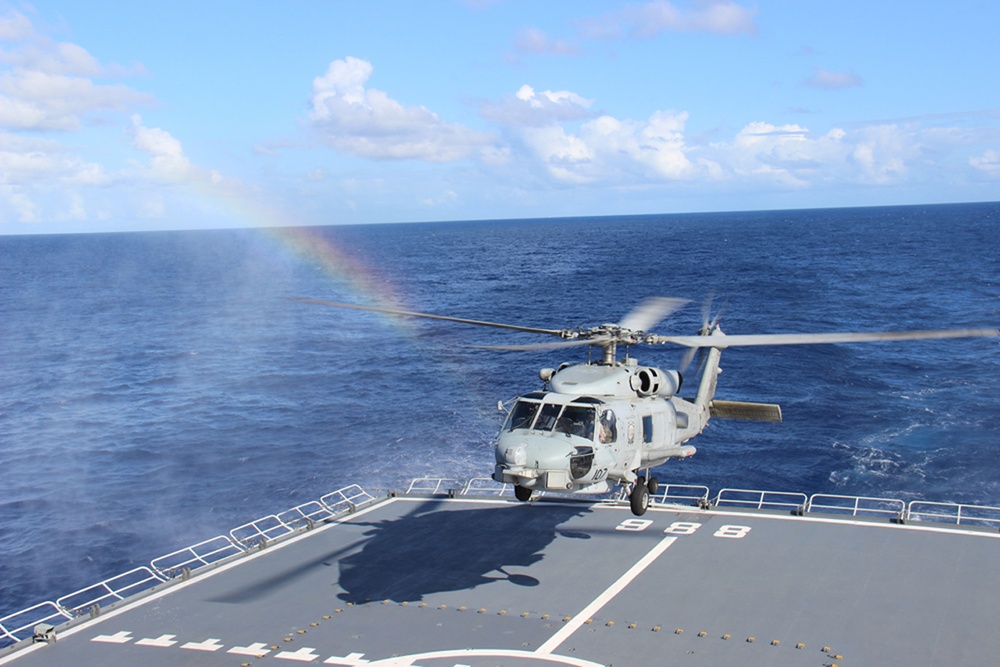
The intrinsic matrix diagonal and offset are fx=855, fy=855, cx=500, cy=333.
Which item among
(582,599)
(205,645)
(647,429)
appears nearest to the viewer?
(205,645)

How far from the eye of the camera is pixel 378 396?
5794 cm

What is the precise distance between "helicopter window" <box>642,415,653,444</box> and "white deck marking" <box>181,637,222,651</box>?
10.6 metres

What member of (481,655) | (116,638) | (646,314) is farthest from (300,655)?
(646,314)

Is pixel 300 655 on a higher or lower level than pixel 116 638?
higher

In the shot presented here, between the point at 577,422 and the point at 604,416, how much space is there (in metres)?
0.68

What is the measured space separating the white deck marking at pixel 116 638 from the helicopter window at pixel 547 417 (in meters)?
10.2

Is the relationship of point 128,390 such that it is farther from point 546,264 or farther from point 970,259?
point 970,259

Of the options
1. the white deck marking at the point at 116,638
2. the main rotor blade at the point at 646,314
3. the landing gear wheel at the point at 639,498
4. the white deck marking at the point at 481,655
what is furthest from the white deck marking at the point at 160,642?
the main rotor blade at the point at 646,314

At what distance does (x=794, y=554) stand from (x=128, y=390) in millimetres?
51894

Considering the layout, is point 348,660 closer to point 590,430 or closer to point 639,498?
point 590,430

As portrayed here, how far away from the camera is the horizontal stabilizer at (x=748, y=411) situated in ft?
77.2

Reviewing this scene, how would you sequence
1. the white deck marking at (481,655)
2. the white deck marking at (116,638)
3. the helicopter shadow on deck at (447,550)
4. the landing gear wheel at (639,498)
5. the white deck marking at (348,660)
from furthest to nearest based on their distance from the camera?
the helicopter shadow on deck at (447,550)
the landing gear wheel at (639,498)
the white deck marking at (116,638)
the white deck marking at (348,660)
the white deck marking at (481,655)

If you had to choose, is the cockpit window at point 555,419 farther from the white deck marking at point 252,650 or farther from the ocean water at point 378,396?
the white deck marking at point 252,650

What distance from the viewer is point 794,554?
22.9 meters
